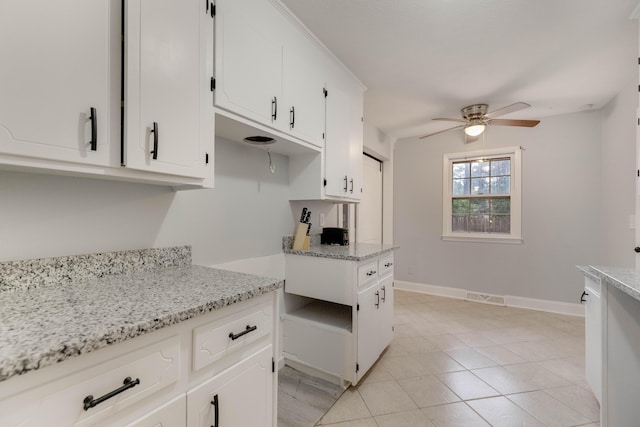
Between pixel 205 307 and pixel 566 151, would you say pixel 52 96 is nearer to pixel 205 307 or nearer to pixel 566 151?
pixel 205 307

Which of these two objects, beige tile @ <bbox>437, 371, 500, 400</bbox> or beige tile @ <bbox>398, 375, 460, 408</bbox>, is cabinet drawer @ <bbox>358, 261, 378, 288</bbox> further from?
beige tile @ <bbox>437, 371, 500, 400</bbox>

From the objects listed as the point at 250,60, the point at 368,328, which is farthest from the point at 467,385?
the point at 250,60

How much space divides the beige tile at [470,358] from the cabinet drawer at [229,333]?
197 centimetres

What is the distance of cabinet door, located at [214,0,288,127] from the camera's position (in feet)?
4.34

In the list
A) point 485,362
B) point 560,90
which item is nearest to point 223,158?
point 485,362

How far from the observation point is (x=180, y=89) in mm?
1123

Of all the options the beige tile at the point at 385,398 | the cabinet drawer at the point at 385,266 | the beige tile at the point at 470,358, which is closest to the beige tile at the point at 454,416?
the beige tile at the point at 385,398

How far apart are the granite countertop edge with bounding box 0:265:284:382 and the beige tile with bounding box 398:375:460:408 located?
1455 millimetres

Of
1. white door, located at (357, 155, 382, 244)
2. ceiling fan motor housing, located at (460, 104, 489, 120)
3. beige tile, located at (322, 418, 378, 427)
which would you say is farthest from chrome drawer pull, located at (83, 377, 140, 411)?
ceiling fan motor housing, located at (460, 104, 489, 120)

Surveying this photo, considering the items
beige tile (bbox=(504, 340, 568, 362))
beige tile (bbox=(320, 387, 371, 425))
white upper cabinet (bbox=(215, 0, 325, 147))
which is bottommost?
beige tile (bbox=(320, 387, 371, 425))

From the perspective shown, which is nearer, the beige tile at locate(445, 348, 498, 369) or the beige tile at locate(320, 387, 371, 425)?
the beige tile at locate(320, 387, 371, 425)

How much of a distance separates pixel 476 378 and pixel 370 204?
2.44 m

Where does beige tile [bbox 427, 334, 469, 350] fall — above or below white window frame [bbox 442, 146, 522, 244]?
below

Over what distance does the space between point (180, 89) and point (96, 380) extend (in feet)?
3.32
